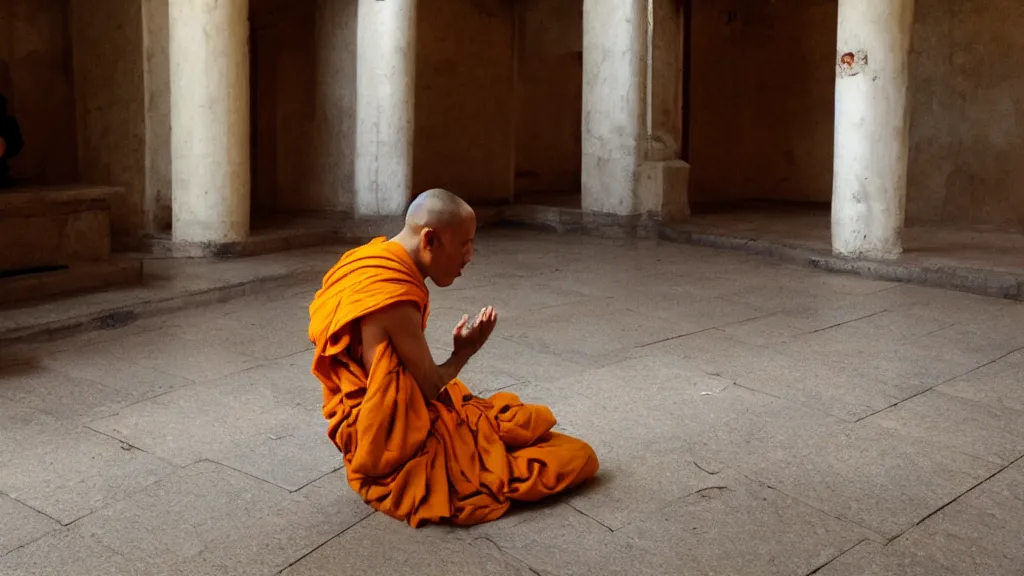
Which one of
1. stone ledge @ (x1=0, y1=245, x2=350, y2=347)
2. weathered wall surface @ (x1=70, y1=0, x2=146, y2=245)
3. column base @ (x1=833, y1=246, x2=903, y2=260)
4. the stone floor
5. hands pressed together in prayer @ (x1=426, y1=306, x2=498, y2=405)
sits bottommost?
the stone floor

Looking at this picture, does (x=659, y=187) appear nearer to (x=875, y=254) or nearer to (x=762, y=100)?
(x=875, y=254)

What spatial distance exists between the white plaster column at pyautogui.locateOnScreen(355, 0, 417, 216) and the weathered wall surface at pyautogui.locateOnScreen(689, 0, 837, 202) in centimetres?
541

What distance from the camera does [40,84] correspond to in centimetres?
962

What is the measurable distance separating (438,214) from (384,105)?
7.34 metres

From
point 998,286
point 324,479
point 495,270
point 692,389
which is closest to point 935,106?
point 998,286

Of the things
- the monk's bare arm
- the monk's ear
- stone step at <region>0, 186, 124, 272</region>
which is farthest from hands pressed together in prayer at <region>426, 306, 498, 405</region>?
stone step at <region>0, 186, 124, 272</region>

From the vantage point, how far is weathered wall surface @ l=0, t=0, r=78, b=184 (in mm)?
9383

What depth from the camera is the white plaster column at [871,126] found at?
8.25 m

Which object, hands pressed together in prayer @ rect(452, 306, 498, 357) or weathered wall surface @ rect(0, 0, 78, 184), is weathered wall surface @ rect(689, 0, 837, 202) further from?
hands pressed together in prayer @ rect(452, 306, 498, 357)

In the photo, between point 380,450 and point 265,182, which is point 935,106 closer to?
point 265,182

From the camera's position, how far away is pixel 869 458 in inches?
163

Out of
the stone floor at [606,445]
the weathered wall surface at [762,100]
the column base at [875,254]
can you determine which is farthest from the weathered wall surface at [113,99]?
the weathered wall surface at [762,100]

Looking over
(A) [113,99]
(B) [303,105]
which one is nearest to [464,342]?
(A) [113,99]

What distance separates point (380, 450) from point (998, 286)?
6.09 metres
